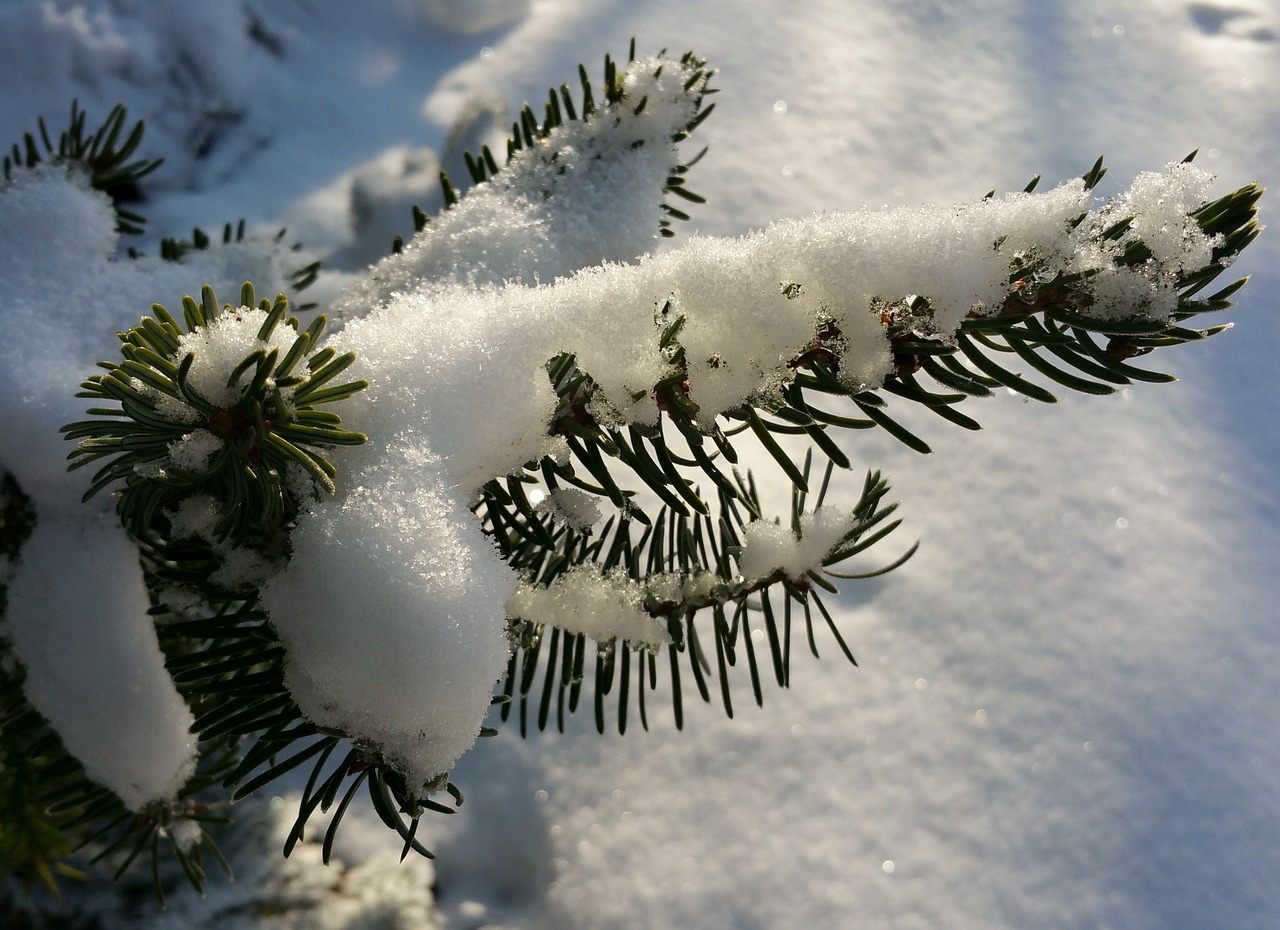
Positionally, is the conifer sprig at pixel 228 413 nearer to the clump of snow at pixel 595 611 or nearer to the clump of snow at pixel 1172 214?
the clump of snow at pixel 595 611

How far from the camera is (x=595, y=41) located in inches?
54.6

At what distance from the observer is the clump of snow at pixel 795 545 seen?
41 cm

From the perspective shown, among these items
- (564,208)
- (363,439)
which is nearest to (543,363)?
(363,439)

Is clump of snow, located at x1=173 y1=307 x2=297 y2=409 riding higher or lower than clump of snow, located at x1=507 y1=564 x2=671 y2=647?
higher

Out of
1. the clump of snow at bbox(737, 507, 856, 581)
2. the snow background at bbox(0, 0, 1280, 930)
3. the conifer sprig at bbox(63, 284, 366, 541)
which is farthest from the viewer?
the snow background at bbox(0, 0, 1280, 930)

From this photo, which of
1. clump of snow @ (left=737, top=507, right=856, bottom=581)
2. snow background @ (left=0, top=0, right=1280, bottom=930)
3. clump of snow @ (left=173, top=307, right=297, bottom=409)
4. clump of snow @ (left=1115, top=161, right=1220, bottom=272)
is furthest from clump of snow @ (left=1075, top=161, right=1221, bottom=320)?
snow background @ (left=0, top=0, right=1280, bottom=930)

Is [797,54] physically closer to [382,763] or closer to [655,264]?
[655,264]

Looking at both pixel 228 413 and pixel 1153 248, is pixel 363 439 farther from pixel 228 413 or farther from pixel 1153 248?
pixel 1153 248

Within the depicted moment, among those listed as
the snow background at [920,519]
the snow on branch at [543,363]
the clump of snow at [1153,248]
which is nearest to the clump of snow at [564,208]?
the snow on branch at [543,363]

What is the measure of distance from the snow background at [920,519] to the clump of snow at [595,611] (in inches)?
19.6

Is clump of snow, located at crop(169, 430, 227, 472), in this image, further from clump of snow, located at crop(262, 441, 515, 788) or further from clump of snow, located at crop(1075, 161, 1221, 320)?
clump of snow, located at crop(1075, 161, 1221, 320)

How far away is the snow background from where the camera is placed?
0.82 meters

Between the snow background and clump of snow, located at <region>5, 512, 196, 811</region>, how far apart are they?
19.1 inches

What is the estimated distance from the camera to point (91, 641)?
417 mm
